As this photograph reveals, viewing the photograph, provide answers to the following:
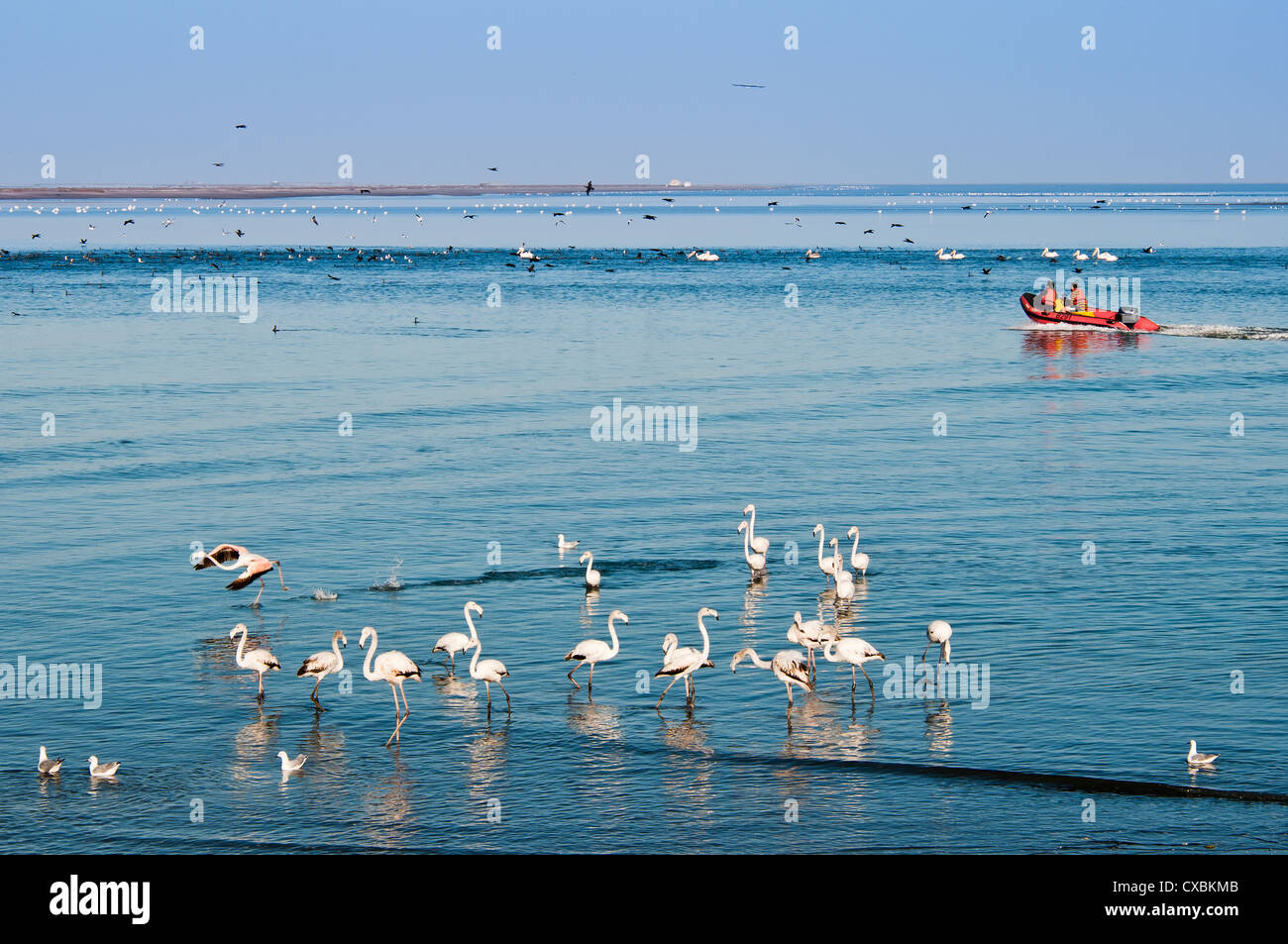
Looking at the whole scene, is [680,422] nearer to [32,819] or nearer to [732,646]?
[732,646]

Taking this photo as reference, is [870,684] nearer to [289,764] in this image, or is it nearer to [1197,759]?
[1197,759]

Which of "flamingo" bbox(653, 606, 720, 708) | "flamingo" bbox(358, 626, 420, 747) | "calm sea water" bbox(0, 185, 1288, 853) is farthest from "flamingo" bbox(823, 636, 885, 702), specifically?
"flamingo" bbox(358, 626, 420, 747)

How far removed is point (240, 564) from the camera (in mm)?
23141

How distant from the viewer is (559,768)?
16078mm

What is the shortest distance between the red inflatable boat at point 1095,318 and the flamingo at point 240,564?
51.5 metres

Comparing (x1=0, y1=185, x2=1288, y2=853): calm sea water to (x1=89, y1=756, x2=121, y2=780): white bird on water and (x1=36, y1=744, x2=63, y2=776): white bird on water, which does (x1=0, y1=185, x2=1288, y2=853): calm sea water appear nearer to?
(x1=36, y1=744, x2=63, y2=776): white bird on water

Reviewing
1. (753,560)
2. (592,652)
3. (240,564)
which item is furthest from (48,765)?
(753,560)

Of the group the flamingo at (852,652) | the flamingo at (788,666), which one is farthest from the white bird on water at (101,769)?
the flamingo at (852,652)

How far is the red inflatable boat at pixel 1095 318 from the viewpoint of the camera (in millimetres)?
68125

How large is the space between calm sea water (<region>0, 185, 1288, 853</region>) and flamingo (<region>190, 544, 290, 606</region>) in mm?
284

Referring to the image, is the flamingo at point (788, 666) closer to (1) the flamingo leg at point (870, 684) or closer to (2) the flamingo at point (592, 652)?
(1) the flamingo leg at point (870, 684)

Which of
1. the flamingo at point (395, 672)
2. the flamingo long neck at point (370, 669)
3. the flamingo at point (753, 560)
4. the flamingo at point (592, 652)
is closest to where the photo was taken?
the flamingo at point (395, 672)

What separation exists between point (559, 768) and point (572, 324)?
58.8 m

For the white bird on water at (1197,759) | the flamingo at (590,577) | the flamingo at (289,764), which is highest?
the flamingo at (590,577)
